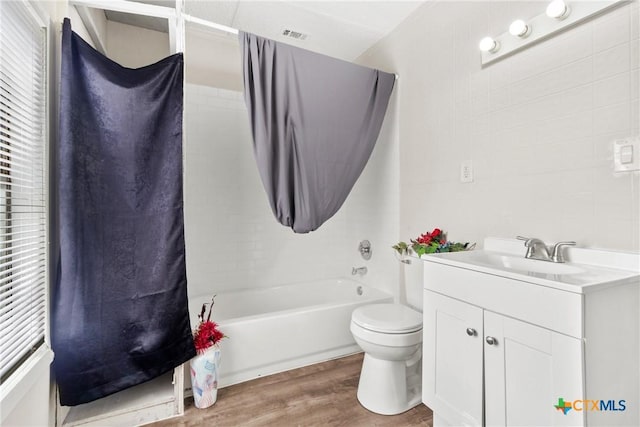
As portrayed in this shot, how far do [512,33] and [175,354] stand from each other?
2.39 meters

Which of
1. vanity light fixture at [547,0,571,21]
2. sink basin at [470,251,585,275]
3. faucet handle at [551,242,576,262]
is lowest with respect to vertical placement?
sink basin at [470,251,585,275]

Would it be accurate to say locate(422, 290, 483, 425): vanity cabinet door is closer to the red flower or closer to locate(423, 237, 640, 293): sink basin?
locate(423, 237, 640, 293): sink basin

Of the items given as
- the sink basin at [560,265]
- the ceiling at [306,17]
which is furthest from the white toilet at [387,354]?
the ceiling at [306,17]

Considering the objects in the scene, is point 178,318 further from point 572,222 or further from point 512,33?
point 512,33

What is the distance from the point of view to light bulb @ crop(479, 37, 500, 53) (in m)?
→ 1.68

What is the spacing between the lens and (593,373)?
38.1 inches

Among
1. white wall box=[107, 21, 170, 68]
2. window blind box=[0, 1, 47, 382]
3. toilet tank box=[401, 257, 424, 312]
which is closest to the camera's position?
window blind box=[0, 1, 47, 382]

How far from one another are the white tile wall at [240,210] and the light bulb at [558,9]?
1.19 m

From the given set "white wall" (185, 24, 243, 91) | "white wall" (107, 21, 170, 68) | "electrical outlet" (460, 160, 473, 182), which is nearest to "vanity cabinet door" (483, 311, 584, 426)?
"electrical outlet" (460, 160, 473, 182)

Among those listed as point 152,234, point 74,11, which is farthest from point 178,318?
point 74,11

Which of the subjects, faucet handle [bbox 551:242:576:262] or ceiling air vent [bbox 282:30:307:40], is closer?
faucet handle [bbox 551:242:576:262]

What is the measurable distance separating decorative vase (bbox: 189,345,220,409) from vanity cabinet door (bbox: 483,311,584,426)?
4.41 feet

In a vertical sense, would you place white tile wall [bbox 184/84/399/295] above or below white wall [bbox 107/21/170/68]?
below

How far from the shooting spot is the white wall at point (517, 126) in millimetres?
1261
